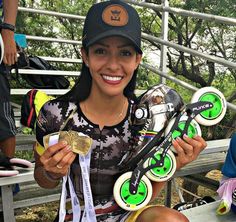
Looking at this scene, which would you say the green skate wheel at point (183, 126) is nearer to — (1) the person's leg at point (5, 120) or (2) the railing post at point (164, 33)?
(1) the person's leg at point (5, 120)

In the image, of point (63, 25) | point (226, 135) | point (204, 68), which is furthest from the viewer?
point (63, 25)

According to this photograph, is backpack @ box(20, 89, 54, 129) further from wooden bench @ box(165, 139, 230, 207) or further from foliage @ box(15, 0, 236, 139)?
foliage @ box(15, 0, 236, 139)

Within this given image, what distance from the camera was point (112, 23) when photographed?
131 centimetres

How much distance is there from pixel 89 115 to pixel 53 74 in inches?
76.9

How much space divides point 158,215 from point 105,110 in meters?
0.42

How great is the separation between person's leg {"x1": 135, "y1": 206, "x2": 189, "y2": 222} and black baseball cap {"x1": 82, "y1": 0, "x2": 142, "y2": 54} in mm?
555

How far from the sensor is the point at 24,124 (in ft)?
8.02

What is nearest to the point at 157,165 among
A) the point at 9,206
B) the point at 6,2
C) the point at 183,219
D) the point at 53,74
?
the point at 183,219

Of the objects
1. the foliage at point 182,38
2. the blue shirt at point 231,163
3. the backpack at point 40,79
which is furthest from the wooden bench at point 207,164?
the foliage at point 182,38

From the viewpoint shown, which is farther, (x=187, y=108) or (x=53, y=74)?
(x=53, y=74)

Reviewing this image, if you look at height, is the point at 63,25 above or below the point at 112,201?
above

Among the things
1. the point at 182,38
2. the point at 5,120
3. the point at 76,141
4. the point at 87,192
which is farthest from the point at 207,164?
the point at 182,38

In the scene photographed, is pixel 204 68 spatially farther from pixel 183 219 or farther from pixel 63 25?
pixel 183 219

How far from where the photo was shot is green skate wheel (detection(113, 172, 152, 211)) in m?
1.36
